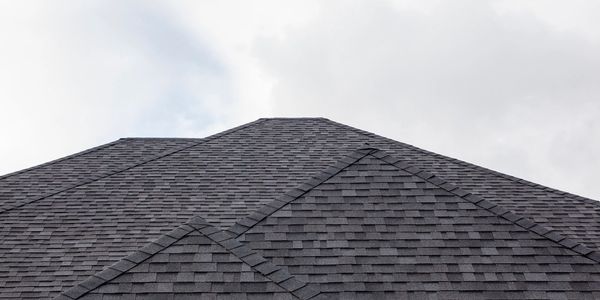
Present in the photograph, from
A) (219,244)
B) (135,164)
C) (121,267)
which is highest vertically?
(135,164)

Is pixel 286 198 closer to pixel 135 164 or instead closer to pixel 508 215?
pixel 508 215

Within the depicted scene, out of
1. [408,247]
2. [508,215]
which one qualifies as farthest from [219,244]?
[508,215]

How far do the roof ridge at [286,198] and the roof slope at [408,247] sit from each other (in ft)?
0.12

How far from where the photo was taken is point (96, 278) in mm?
7438

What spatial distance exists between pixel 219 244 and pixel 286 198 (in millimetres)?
1834

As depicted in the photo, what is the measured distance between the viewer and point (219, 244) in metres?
7.93

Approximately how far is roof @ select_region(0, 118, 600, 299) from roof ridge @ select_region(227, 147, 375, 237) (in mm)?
23

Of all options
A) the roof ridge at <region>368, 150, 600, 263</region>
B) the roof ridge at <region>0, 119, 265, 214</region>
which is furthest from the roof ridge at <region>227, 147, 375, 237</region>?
the roof ridge at <region>0, 119, 265, 214</region>

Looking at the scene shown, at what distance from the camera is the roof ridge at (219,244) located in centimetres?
732

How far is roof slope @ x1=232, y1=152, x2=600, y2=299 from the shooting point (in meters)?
8.24

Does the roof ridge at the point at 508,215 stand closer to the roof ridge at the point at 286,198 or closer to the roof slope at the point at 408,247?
the roof slope at the point at 408,247

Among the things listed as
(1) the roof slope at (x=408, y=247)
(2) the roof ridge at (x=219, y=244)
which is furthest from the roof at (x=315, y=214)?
(2) the roof ridge at (x=219, y=244)

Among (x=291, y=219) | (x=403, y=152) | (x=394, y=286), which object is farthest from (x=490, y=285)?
(x=403, y=152)

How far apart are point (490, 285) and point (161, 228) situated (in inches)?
239
